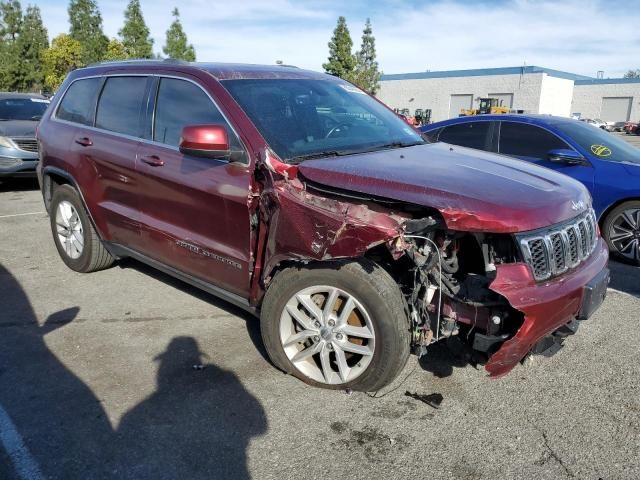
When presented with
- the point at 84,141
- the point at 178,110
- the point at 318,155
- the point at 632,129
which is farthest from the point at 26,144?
the point at 632,129

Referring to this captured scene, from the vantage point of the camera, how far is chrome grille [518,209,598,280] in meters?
2.71

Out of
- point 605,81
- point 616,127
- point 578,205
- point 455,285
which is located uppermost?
point 605,81

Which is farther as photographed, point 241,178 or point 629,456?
point 241,178

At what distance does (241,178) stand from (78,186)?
2217 mm

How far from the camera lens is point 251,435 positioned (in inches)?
110

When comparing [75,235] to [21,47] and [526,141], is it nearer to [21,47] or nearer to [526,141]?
[526,141]

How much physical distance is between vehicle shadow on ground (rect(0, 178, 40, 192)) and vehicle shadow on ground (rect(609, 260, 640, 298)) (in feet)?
32.3

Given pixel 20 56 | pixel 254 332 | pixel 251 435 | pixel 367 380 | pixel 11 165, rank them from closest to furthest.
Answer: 1. pixel 251 435
2. pixel 367 380
3. pixel 254 332
4. pixel 11 165
5. pixel 20 56

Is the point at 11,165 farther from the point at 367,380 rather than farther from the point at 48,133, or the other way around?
the point at 367,380

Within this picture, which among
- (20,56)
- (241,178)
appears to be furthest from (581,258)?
(20,56)


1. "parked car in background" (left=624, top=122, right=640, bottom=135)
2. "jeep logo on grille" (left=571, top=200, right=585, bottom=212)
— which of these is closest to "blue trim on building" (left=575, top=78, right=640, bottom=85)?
"parked car in background" (left=624, top=122, right=640, bottom=135)

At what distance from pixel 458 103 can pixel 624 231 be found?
56.4 metres

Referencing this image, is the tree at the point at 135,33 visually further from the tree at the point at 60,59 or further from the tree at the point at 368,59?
the tree at the point at 368,59

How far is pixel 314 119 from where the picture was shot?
368 cm
